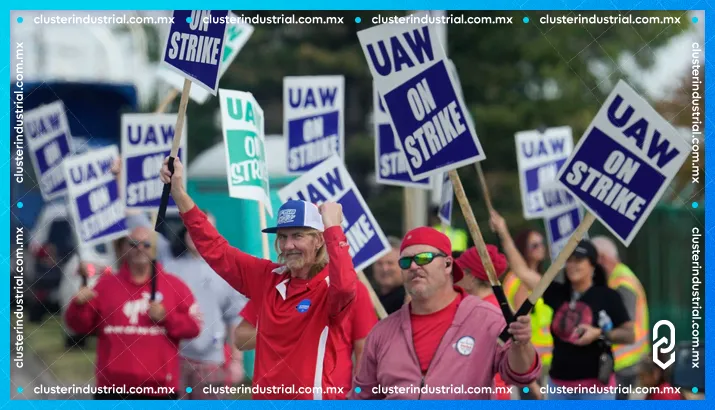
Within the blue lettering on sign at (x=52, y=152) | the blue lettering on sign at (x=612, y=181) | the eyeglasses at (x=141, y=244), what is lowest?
the eyeglasses at (x=141, y=244)

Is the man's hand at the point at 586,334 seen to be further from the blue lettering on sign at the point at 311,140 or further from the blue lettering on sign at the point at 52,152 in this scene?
the blue lettering on sign at the point at 52,152

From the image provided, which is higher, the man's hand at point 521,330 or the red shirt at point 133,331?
the man's hand at point 521,330

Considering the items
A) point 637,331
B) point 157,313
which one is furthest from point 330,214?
point 637,331

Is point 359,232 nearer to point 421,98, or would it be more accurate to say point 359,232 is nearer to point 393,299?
point 393,299

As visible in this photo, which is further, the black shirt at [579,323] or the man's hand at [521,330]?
the black shirt at [579,323]

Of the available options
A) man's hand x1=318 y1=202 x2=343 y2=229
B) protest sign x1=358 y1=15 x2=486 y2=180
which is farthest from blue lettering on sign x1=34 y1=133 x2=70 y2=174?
man's hand x1=318 y1=202 x2=343 y2=229

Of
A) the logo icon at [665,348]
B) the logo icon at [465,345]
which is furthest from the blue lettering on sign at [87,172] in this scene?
the logo icon at [465,345]

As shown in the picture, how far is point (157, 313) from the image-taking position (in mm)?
8250

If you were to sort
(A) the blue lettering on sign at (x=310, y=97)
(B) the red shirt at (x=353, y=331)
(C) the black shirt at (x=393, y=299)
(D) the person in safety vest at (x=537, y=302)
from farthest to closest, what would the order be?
(A) the blue lettering on sign at (x=310, y=97) < (D) the person in safety vest at (x=537, y=302) < (C) the black shirt at (x=393, y=299) < (B) the red shirt at (x=353, y=331)

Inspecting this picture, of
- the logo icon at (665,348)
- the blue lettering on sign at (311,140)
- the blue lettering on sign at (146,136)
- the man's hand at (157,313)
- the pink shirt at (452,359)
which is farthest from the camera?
the blue lettering on sign at (311,140)

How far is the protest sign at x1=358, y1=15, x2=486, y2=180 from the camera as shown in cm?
636

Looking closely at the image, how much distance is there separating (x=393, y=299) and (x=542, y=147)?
2645 millimetres

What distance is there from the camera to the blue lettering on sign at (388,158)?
8781mm

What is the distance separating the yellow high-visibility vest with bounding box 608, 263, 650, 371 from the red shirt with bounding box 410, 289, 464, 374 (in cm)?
286
